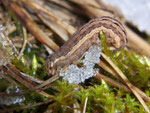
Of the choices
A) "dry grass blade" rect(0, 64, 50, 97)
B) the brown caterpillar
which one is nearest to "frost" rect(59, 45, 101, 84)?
the brown caterpillar

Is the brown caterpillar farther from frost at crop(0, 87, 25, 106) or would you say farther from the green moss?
frost at crop(0, 87, 25, 106)

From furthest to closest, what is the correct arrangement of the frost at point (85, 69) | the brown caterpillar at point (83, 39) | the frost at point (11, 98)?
the brown caterpillar at point (83, 39) < the frost at point (85, 69) < the frost at point (11, 98)

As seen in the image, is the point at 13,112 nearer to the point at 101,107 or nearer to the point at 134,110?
the point at 101,107

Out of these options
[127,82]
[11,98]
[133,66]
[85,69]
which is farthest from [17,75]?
[133,66]

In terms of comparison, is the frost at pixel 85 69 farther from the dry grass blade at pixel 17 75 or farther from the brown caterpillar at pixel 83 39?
the dry grass blade at pixel 17 75

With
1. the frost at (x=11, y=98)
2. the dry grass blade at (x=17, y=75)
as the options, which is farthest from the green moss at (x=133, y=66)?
the frost at (x=11, y=98)

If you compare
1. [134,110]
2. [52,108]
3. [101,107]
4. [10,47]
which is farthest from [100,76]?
[10,47]

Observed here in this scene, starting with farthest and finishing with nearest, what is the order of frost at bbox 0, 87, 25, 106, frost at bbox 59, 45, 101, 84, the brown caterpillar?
the brown caterpillar → frost at bbox 59, 45, 101, 84 → frost at bbox 0, 87, 25, 106

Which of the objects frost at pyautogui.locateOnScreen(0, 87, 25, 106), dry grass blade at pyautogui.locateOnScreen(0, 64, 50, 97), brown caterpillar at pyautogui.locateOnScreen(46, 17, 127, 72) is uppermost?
brown caterpillar at pyautogui.locateOnScreen(46, 17, 127, 72)
